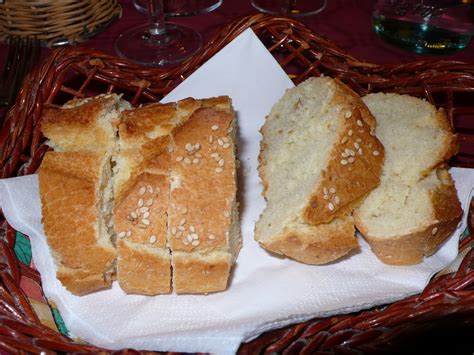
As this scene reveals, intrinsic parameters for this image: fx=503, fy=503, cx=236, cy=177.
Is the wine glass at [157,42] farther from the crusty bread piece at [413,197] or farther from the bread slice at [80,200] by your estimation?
the crusty bread piece at [413,197]

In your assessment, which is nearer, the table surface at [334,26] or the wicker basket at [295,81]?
the wicker basket at [295,81]

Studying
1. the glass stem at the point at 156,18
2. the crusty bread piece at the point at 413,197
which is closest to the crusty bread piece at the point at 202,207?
the crusty bread piece at the point at 413,197

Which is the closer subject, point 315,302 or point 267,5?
point 315,302

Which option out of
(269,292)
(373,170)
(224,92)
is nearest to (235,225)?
(269,292)

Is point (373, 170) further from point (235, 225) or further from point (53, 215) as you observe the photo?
point (53, 215)

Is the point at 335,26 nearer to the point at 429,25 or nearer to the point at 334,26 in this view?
the point at 334,26

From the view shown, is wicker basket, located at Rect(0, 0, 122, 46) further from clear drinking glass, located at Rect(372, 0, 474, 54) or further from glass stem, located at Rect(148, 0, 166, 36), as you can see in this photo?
clear drinking glass, located at Rect(372, 0, 474, 54)
